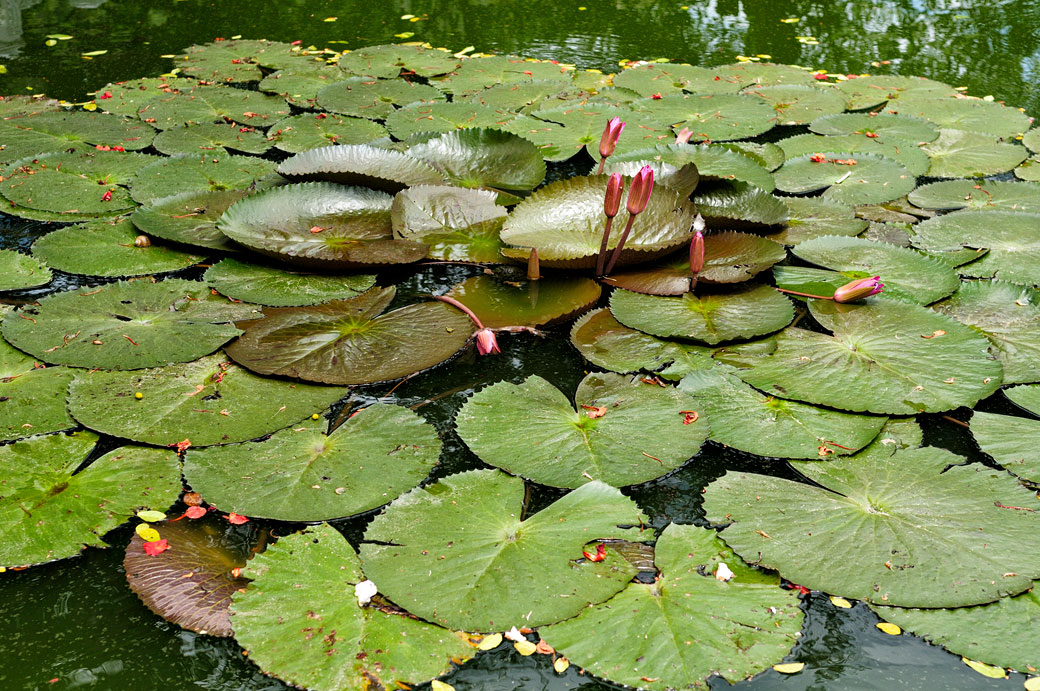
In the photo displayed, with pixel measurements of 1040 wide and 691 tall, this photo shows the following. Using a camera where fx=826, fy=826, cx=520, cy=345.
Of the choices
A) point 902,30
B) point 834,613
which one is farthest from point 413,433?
point 902,30

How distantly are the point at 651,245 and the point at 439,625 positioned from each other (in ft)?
5.00

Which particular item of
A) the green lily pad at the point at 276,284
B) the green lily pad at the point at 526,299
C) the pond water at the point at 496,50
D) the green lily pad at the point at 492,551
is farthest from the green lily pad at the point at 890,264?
the green lily pad at the point at 276,284

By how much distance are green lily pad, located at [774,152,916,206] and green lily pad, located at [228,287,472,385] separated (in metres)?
1.75

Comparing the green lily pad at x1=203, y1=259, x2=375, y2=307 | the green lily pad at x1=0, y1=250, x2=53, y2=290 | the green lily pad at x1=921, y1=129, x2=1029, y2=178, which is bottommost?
the green lily pad at x1=0, y1=250, x2=53, y2=290

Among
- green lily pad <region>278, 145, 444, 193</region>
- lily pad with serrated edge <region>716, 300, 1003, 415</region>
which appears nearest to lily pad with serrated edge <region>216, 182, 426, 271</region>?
green lily pad <region>278, 145, 444, 193</region>

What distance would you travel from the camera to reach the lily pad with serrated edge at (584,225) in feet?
8.66

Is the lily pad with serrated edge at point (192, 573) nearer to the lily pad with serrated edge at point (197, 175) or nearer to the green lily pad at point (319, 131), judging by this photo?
the lily pad with serrated edge at point (197, 175)

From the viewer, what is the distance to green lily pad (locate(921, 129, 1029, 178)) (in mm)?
3568

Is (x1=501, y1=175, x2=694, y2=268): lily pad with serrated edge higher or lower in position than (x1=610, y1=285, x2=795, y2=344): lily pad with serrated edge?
higher


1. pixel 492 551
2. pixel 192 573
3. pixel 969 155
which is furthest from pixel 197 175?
pixel 969 155

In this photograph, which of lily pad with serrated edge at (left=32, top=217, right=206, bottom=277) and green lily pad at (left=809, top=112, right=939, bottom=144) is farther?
green lily pad at (left=809, top=112, right=939, bottom=144)

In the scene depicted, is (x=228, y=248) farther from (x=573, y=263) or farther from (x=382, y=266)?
(x=573, y=263)

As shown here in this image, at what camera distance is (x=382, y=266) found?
2682 millimetres

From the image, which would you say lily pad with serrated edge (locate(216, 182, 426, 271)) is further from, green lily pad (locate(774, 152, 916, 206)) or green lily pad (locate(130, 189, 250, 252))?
green lily pad (locate(774, 152, 916, 206))
